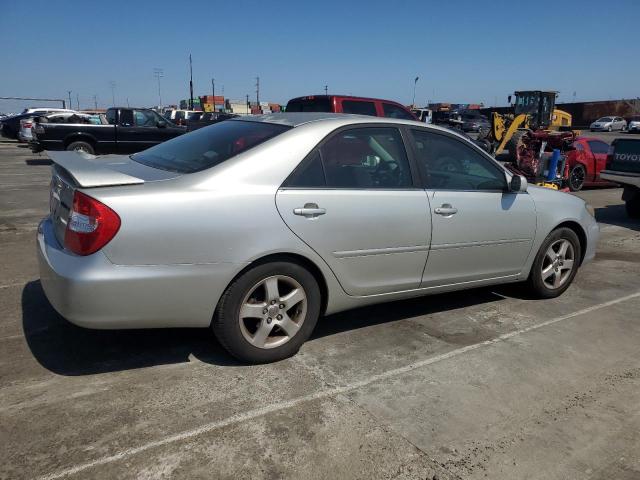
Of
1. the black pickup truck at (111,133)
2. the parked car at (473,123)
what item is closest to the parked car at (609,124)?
the parked car at (473,123)

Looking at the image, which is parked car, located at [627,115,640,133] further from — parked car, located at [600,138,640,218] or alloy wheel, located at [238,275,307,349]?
alloy wheel, located at [238,275,307,349]

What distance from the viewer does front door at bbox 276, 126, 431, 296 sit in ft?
11.0

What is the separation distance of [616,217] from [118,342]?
30.7 ft

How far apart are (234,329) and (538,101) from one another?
25120mm

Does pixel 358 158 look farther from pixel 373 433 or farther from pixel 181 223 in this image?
pixel 373 433

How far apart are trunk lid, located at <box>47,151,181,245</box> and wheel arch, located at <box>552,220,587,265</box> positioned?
3.55 m

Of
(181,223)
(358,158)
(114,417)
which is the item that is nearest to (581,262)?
(358,158)

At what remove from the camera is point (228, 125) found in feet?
13.3

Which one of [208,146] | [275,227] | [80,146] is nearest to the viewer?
[275,227]

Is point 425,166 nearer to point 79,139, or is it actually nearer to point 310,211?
point 310,211

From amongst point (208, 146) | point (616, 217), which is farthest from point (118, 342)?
point (616, 217)

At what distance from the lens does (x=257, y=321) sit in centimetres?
330

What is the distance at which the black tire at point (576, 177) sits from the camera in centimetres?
1282

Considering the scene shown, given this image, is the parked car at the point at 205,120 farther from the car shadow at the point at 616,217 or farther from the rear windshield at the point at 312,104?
the car shadow at the point at 616,217
